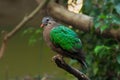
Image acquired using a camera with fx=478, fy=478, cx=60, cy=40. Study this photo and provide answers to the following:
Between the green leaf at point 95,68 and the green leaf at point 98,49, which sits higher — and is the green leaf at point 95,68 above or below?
below

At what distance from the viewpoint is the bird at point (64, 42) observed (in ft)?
8.30

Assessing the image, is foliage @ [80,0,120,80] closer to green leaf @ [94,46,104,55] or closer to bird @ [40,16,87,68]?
green leaf @ [94,46,104,55]

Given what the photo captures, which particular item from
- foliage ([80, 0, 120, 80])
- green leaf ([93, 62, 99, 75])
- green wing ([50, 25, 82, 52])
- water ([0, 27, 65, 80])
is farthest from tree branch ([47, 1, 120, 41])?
water ([0, 27, 65, 80])

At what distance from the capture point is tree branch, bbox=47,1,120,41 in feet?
11.2

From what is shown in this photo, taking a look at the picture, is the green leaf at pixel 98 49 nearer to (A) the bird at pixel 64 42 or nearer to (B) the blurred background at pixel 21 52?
(A) the bird at pixel 64 42

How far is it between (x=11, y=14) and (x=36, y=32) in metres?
0.92

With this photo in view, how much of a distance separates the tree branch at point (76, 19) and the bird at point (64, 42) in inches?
33.2

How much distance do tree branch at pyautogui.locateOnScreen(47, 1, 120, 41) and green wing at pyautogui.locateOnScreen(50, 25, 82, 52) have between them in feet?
2.75

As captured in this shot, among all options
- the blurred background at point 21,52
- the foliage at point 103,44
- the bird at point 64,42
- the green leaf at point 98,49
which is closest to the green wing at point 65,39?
the bird at point 64,42

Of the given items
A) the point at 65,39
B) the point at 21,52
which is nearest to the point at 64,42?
the point at 65,39

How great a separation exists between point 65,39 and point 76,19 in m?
1.02

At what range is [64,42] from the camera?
2562mm

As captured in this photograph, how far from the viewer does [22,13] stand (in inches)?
190

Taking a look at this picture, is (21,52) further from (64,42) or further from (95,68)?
(64,42)
